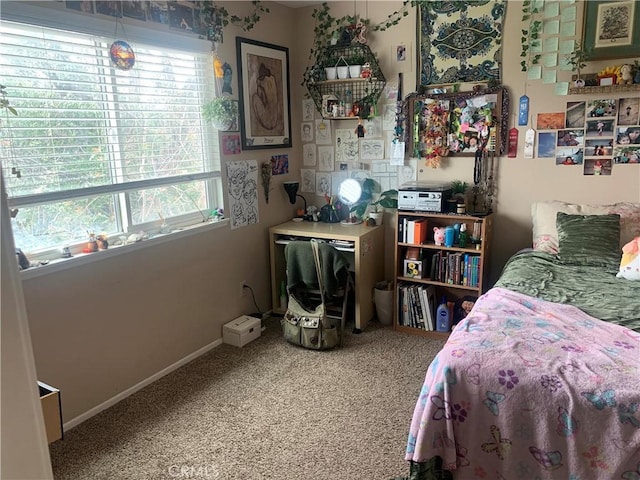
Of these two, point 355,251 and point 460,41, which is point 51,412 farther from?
point 460,41

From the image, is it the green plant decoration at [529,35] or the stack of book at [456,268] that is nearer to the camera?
the green plant decoration at [529,35]

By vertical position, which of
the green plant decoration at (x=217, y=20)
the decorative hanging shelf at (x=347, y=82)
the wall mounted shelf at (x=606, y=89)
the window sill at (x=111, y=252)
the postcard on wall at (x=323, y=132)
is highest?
the green plant decoration at (x=217, y=20)

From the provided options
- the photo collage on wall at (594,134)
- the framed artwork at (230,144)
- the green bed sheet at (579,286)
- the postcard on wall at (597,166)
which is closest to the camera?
the green bed sheet at (579,286)

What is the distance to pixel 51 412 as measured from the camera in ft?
4.69

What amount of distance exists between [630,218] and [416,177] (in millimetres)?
1454

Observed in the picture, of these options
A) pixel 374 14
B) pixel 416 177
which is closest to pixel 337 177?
pixel 416 177

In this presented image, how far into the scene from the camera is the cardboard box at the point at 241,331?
11.2ft

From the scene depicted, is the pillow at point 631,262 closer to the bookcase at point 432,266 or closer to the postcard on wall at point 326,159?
the bookcase at point 432,266

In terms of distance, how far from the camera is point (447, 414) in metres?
1.73

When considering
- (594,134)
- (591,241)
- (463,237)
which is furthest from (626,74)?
(463,237)

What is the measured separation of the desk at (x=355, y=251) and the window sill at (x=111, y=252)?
0.61m

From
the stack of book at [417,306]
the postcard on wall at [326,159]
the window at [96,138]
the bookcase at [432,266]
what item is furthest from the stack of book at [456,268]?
the window at [96,138]

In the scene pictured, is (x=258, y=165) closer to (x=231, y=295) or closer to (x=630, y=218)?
(x=231, y=295)

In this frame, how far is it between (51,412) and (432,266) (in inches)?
105
